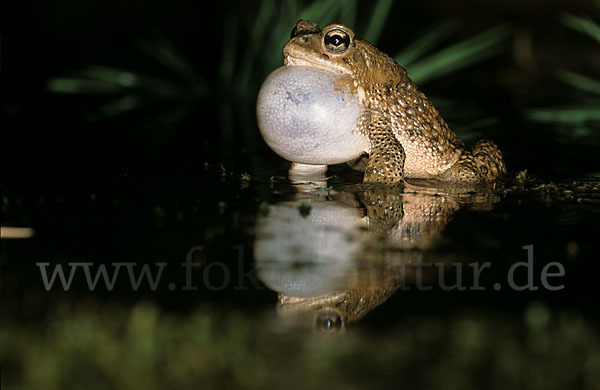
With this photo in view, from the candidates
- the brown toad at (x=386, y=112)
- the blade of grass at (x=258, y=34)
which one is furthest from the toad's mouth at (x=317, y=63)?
the blade of grass at (x=258, y=34)

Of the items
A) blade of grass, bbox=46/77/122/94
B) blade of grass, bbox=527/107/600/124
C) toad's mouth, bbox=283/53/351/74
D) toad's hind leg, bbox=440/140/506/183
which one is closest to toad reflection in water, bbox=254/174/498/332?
toad's hind leg, bbox=440/140/506/183

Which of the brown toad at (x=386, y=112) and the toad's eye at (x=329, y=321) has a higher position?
the brown toad at (x=386, y=112)

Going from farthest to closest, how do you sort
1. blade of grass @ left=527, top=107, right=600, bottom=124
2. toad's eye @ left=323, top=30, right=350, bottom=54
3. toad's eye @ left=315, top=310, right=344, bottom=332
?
blade of grass @ left=527, top=107, right=600, bottom=124
toad's eye @ left=323, top=30, right=350, bottom=54
toad's eye @ left=315, top=310, right=344, bottom=332

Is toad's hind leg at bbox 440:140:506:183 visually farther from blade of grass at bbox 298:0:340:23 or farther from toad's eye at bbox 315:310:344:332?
blade of grass at bbox 298:0:340:23

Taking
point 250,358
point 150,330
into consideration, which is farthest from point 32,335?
point 250,358

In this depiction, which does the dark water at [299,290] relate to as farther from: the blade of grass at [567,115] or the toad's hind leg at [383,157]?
the blade of grass at [567,115]

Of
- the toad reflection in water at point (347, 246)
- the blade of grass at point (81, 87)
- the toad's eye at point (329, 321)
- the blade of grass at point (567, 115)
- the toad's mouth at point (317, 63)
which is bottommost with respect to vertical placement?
the toad's eye at point (329, 321)
